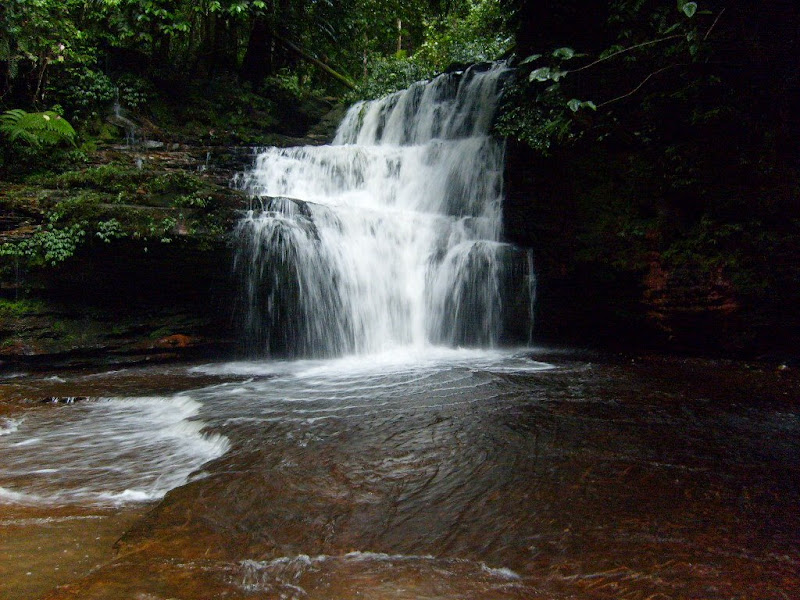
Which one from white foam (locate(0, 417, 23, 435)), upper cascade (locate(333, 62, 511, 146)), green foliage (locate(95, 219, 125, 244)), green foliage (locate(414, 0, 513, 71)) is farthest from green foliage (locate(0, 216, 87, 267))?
green foliage (locate(414, 0, 513, 71))

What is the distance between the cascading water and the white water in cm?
283

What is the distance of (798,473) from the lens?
3352 millimetres

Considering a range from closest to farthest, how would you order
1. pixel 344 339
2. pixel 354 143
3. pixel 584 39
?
pixel 344 339 < pixel 584 39 < pixel 354 143

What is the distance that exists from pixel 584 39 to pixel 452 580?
8978 millimetres

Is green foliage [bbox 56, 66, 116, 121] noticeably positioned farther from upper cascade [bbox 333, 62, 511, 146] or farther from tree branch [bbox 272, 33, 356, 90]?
tree branch [bbox 272, 33, 356, 90]

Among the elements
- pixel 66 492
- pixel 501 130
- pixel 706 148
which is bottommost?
pixel 66 492

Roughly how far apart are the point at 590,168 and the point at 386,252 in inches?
143

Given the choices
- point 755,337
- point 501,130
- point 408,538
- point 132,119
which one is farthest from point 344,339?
point 132,119

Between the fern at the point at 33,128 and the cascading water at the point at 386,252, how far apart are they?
10.7 feet

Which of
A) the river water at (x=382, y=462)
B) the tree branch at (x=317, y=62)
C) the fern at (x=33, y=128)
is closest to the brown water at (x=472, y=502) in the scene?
the river water at (x=382, y=462)

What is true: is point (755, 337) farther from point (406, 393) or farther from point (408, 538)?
point (408, 538)

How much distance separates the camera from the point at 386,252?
28.2ft

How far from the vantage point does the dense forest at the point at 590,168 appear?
668cm

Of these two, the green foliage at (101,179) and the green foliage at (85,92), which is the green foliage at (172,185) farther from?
the green foliage at (85,92)
